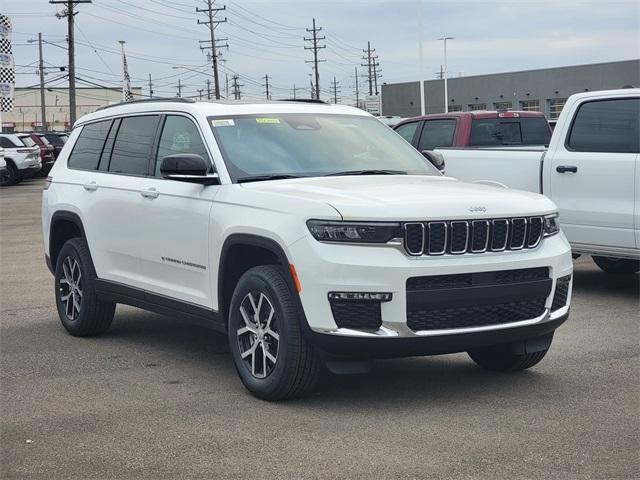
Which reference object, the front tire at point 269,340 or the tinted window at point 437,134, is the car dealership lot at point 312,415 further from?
the tinted window at point 437,134

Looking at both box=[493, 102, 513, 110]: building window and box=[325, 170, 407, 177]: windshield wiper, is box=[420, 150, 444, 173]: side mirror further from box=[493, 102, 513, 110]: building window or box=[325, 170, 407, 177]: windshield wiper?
box=[493, 102, 513, 110]: building window

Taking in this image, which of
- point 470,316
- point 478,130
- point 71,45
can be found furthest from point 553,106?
point 470,316

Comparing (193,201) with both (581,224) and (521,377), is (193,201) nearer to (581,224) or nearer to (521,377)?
(521,377)

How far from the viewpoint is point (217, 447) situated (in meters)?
5.31

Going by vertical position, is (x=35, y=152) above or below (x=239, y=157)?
above

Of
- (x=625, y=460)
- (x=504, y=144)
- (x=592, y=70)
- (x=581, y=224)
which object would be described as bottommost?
(x=625, y=460)

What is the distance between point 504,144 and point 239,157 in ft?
25.6

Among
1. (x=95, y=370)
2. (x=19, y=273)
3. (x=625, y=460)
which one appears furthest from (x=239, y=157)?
(x=19, y=273)

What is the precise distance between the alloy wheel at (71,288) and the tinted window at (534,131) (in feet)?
24.6

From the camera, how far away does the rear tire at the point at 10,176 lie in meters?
35.7

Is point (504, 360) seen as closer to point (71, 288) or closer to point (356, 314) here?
point (356, 314)

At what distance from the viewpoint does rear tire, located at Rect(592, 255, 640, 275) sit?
→ 11336 millimetres

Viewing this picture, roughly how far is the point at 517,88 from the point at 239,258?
70787 millimetres

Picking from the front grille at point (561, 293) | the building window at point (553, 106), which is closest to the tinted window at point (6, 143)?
the front grille at point (561, 293)
